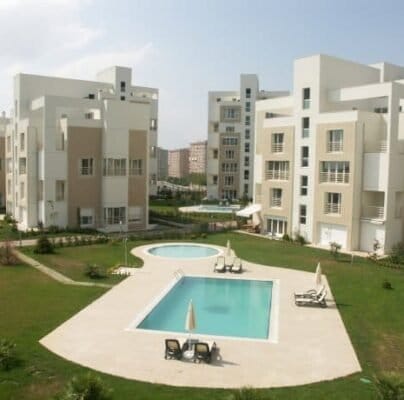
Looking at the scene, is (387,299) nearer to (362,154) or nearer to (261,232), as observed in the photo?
(362,154)

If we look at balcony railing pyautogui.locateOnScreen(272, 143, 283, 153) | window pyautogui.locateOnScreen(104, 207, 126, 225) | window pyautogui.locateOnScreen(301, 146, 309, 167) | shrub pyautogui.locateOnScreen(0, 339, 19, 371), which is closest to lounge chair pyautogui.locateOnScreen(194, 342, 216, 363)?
shrub pyautogui.locateOnScreen(0, 339, 19, 371)

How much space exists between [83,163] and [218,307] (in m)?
24.9

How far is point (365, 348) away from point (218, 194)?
2510 inches

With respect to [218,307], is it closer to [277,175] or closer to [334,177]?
[334,177]

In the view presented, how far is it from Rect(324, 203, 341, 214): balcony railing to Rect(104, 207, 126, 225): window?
58.0ft

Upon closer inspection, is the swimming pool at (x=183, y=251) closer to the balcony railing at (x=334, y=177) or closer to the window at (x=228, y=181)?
the balcony railing at (x=334, y=177)

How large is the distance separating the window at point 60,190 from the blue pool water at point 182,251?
1154 cm

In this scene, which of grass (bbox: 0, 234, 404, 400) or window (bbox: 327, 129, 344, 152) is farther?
window (bbox: 327, 129, 344, 152)

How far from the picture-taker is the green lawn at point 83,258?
87.1 ft

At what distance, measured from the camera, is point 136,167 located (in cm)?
4497

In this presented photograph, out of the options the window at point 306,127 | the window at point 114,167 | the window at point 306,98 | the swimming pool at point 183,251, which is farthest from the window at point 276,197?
the window at point 114,167

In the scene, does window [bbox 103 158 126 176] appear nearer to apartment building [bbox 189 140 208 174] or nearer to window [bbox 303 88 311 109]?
window [bbox 303 88 311 109]

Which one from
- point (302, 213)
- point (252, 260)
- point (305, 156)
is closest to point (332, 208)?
point (302, 213)

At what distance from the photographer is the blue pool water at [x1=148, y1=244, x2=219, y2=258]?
33375mm
